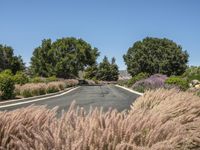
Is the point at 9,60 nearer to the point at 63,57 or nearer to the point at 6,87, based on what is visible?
the point at 63,57

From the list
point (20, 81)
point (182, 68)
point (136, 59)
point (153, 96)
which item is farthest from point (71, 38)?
point (153, 96)

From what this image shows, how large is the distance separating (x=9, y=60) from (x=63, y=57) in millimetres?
11328

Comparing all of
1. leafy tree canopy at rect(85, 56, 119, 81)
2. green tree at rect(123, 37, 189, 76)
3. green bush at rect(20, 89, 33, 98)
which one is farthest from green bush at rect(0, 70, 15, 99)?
leafy tree canopy at rect(85, 56, 119, 81)

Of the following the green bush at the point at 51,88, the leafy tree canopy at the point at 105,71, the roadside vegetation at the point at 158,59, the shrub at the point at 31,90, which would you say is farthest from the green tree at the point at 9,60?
the leafy tree canopy at the point at 105,71

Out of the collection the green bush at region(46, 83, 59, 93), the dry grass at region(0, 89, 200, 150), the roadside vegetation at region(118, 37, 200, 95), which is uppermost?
the roadside vegetation at region(118, 37, 200, 95)

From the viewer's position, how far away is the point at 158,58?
320ft

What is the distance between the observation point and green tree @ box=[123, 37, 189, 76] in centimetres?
9606

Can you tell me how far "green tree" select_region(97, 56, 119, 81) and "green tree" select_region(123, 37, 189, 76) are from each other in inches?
2005

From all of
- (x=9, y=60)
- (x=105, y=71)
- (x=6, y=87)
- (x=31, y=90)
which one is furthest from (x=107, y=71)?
(x=6, y=87)

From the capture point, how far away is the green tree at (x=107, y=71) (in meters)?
154

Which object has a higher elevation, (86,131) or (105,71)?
(105,71)

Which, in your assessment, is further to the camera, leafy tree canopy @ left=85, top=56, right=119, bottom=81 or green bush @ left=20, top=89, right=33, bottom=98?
leafy tree canopy @ left=85, top=56, right=119, bottom=81

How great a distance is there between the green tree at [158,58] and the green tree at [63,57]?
9.21 m

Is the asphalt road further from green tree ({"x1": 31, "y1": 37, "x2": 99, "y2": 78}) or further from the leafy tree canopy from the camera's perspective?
the leafy tree canopy
